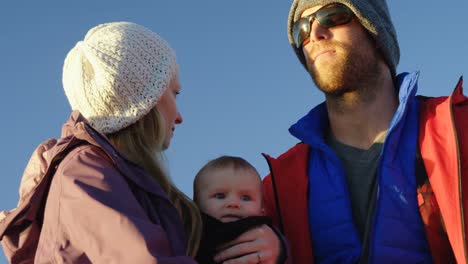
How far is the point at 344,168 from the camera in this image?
5539 mm

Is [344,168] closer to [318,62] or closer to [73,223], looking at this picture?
[318,62]

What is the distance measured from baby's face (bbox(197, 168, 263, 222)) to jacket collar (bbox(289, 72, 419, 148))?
119 cm

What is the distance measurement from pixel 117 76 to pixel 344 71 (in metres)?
2.51

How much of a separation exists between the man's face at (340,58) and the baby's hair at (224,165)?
1609 millimetres

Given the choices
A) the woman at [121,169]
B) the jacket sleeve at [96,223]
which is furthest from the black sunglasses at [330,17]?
the jacket sleeve at [96,223]

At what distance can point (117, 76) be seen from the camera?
13.5 ft

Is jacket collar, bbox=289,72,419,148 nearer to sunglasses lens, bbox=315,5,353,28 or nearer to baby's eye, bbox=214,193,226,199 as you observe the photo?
sunglasses lens, bbox=315,5,353,28

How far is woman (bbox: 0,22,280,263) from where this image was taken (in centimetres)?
329

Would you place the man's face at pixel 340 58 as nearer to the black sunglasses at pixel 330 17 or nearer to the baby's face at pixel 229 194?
the black sunglasses at pixel 330 17

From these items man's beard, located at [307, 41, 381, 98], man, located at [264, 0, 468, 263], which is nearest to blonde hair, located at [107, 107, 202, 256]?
man, located at [264, 0, 468, 263]

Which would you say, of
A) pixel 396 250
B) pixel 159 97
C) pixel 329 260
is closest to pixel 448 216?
pixel 396 250

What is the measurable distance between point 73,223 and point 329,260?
241 centimetres

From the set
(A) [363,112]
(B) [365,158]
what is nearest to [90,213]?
(B) [365,158]

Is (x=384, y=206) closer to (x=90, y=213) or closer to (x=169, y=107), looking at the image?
(x=169, y=107)
